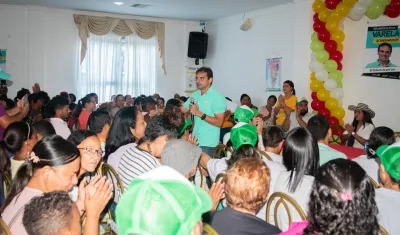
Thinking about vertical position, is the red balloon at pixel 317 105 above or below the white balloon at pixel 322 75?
below

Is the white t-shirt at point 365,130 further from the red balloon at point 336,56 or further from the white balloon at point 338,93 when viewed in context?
the red balloon at point 336,56

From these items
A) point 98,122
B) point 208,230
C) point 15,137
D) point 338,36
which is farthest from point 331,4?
point 208,230

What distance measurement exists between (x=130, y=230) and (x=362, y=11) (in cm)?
555

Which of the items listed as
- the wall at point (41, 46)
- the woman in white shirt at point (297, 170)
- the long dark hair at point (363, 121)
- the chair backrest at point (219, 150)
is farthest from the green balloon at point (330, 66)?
the wall at point (41, 46)

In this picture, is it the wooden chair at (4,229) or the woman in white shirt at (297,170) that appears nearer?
the wooden chair at (4,229)

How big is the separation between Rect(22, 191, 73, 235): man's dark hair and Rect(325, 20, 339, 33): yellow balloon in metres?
5.61

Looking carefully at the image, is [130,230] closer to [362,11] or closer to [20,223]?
[20,223]

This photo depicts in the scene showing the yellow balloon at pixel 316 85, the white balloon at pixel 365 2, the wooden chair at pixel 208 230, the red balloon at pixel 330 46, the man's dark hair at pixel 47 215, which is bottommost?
the wooden chair at pixel 208 230

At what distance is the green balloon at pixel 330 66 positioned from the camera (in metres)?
6.16

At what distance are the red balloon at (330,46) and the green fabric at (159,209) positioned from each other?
5.56 meters

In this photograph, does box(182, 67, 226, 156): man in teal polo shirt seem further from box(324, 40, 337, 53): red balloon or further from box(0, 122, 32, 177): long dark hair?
box(324, 40, 337, 53): red balloon

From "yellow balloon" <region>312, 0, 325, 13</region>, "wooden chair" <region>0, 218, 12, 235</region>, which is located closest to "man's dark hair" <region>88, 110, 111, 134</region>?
"wooden chair" <region>0, 218, 12, 235</region>

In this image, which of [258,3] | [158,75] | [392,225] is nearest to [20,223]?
[392,225]

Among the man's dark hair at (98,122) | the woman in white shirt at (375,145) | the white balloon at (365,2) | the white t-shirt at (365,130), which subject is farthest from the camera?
the white balloon at (365,2)
